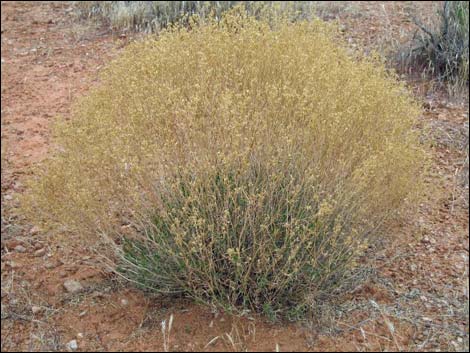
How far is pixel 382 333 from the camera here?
2814 mm

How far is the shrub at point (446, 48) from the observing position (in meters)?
5.20

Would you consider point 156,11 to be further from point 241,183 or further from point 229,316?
point 229,316

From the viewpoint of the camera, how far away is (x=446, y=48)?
5.30 meters

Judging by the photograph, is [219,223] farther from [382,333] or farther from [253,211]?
[382,333]

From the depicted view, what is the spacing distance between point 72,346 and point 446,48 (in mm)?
4114

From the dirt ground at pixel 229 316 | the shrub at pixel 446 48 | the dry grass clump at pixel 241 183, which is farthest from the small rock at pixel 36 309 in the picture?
the shrub at pixel 446 48

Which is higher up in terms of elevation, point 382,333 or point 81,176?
point 81,176

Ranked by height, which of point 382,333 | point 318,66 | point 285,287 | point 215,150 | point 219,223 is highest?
point 318,66

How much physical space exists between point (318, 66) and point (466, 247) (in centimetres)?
134

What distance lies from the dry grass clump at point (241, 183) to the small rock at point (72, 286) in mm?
257

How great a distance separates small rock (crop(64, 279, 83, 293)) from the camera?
10.2 ft

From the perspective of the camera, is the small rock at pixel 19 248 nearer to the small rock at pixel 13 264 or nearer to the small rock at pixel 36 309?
the small rock at pixel 13 264

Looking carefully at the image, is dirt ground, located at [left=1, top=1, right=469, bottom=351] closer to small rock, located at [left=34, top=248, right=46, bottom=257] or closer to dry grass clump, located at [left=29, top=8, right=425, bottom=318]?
small rock, located at [left=34, top=248, right=46, bottom=257]

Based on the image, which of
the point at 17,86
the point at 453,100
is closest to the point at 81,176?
the point at 17,86
